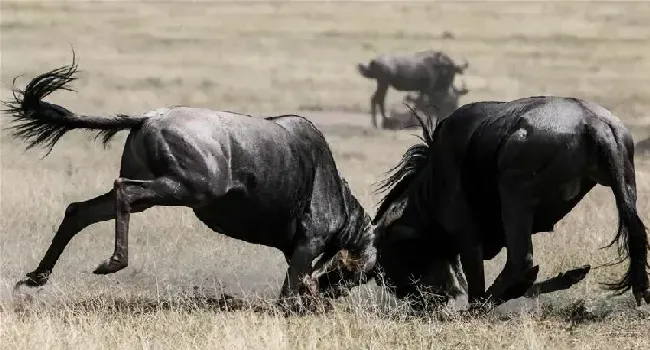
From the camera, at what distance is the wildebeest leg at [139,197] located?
25.3 feet

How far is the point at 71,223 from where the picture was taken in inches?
334

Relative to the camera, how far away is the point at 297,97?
82.0 ft

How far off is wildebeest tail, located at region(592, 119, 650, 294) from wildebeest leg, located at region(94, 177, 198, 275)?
2.46 meters

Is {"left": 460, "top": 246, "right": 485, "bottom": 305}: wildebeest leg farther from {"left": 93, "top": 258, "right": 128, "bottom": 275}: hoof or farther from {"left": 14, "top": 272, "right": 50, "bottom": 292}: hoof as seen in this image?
{"left": 14, "top": 272, "right": 50, "bottom": 292}: hoof

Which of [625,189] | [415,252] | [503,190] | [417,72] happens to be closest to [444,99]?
[417,72]

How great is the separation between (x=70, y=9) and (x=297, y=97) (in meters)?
12.9

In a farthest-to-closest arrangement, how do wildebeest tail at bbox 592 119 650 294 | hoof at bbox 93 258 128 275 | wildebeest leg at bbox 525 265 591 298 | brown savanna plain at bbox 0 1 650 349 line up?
wildebeest leg at bbox 525 265 591 298 < wildebeest tail at bbox 592 119 650 294 < hoof at bbox 93 258 128 275 < brown savanna plain at bbox 0 1 650 349

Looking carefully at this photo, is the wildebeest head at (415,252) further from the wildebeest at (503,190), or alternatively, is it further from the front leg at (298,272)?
the front leg at (298,272)

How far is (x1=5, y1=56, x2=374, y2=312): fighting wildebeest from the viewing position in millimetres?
7977

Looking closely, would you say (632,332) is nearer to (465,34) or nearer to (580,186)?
(580,186)

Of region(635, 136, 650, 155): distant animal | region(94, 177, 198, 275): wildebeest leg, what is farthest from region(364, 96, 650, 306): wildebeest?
region(635, 136, 650, 155): distant animal

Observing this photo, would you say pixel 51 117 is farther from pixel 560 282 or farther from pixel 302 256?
pixel 560 282

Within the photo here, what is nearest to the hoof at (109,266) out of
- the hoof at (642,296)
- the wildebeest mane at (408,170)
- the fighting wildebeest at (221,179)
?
the fighting wildebeest at (221,179)

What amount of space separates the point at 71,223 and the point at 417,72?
55.7ft
